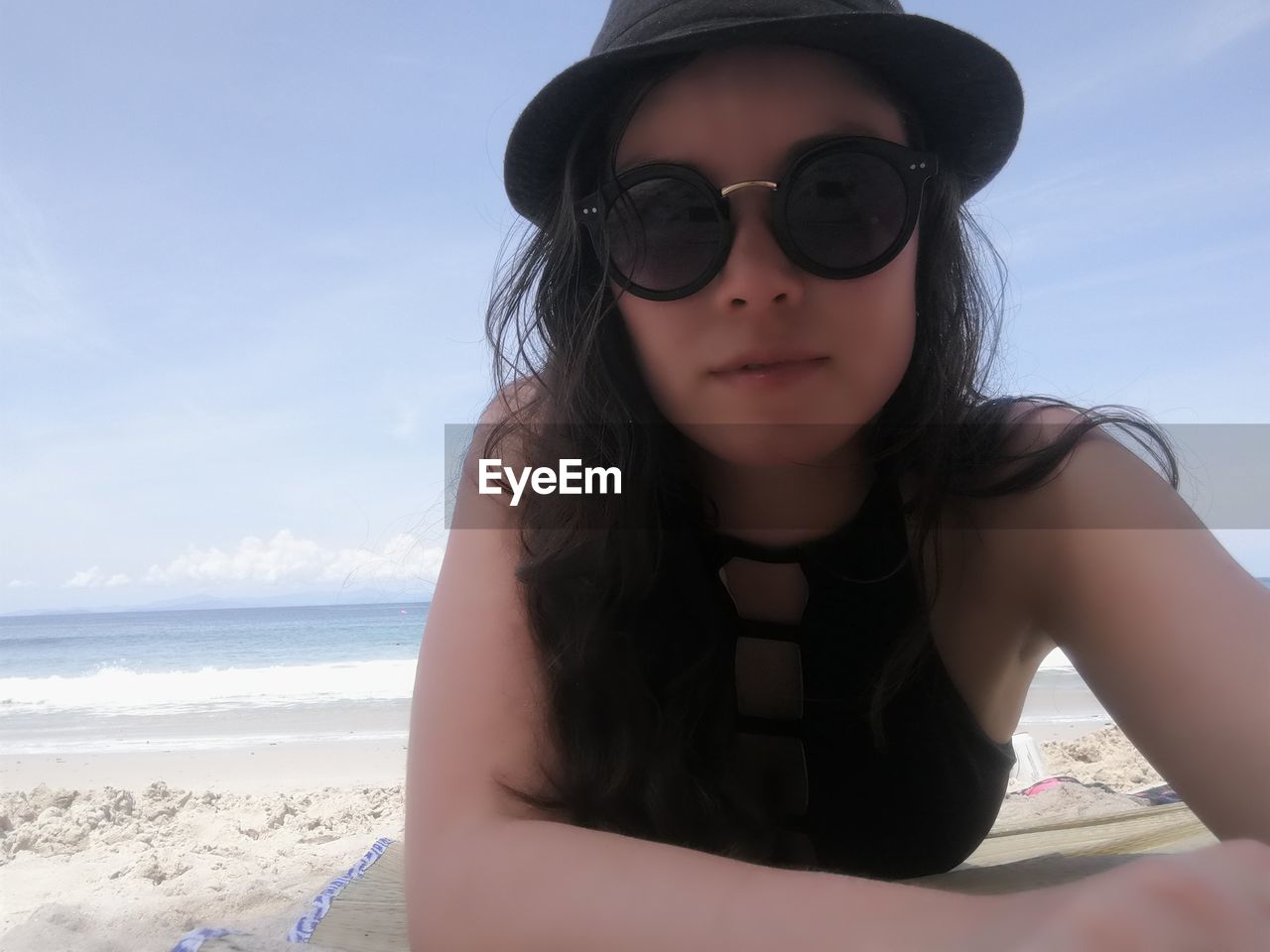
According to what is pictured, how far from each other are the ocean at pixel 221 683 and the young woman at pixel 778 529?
4.70 meters

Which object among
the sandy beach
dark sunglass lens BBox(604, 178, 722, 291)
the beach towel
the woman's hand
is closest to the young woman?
dark sunglass lens BBox(604, 178, 722, 291)

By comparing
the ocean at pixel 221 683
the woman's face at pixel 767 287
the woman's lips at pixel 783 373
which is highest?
the woman's face at pixel 767 287

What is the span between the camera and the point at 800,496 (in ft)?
4.92

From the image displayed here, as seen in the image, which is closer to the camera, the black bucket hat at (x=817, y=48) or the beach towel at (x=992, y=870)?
the black bucket hat at (x=817, y=48)

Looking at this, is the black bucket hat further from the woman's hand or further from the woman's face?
the woman's hand

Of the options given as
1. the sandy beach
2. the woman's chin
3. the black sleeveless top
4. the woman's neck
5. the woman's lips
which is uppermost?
the woman's lips

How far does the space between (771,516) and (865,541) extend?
0.17m

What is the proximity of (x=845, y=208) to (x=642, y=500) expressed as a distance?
548mm

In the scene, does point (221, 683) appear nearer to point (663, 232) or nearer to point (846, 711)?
point (846, 711)

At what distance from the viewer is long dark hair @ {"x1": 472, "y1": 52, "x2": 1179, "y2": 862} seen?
4.21ft

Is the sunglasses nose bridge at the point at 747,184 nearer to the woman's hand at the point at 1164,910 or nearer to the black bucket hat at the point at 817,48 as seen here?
the black bucket hat at the point at 817,48

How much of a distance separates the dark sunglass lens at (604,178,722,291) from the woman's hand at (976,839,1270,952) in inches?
34.9

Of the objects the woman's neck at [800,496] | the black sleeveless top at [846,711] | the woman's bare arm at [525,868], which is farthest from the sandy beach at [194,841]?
the woman's neck at [800,496]

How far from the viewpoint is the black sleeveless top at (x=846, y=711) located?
140 centimetres
